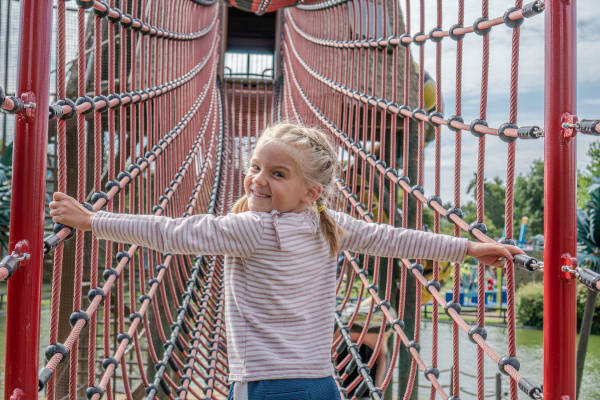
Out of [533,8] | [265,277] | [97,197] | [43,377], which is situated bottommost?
[43,377]

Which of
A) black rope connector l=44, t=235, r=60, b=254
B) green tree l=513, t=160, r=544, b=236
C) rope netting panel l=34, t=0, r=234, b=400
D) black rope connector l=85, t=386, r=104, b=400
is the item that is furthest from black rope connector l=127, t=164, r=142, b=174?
green tree l=513, t=160, r=544, b=236

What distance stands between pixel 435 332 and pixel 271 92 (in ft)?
12.9

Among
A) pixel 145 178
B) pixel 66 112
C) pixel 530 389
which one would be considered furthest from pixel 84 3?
pixel 145 178

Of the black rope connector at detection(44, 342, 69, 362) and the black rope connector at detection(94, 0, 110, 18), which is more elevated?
the black rope connector at detection(94, 0, 110, 18)

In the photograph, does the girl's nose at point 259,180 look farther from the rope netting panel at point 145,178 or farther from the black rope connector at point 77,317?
the black rope connector at point 77,317

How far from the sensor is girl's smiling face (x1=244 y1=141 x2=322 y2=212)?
81 cm

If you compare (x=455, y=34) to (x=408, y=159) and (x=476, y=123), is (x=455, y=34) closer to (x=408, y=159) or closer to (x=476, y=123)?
(x=476, y=123)

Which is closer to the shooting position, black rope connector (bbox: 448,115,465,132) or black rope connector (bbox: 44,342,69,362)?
black rope connector (bbox: 44,342,69,362)

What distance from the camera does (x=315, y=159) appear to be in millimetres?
828

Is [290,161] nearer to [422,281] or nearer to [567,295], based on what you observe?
[567,295]

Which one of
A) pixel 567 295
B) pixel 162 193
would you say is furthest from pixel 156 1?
pixel 567 295

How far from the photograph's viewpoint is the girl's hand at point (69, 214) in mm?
755

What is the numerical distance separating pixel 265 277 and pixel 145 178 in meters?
1.95

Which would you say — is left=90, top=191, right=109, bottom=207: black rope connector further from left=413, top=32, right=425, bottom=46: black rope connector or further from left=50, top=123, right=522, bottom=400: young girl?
left=413, top=32, right=425, bottom=46: black rope connector
